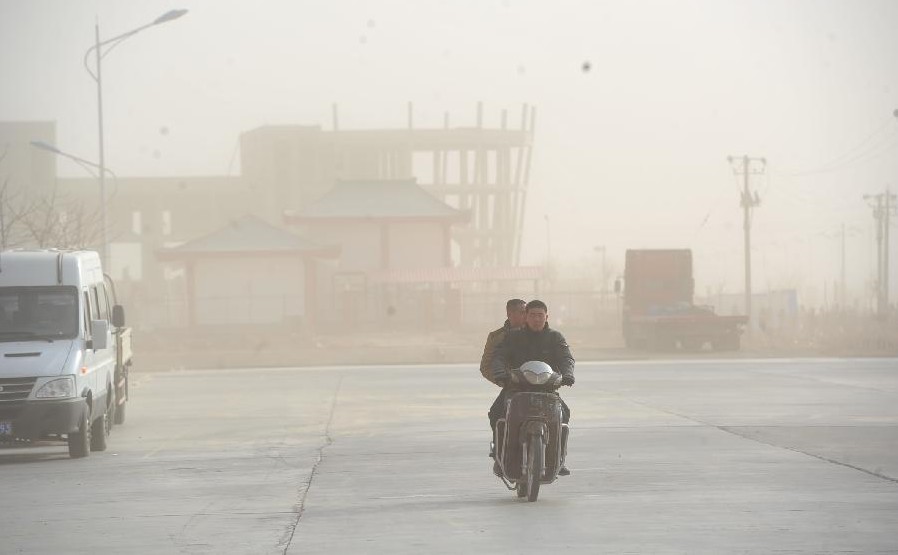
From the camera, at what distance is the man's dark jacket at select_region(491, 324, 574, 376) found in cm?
1328

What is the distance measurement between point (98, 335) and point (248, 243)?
2339 inches

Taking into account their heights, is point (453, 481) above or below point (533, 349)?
below

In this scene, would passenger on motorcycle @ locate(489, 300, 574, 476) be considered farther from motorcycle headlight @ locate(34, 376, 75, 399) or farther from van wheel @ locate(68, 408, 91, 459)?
van wheel @ locate(68, 408, 91, 459)

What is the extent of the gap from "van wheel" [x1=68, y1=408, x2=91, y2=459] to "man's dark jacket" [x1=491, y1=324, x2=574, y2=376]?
281 inches

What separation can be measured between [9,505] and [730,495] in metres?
6.50

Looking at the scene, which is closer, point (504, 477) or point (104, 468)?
point (504, 477)

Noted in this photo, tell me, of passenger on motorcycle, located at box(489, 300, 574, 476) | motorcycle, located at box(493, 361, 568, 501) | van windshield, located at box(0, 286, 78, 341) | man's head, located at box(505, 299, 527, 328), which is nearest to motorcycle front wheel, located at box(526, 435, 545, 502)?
motorcycle, located at box(493, 361, 568, 501)

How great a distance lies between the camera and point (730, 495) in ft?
43.9

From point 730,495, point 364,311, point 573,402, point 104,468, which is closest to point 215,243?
point 364,311

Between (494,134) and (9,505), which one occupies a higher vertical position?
(494,134)

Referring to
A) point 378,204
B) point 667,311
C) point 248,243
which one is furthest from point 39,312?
point 378,204

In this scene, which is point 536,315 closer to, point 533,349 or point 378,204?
point 533,349

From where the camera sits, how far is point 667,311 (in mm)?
52344

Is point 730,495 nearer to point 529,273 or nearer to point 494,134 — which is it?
point 529,273
